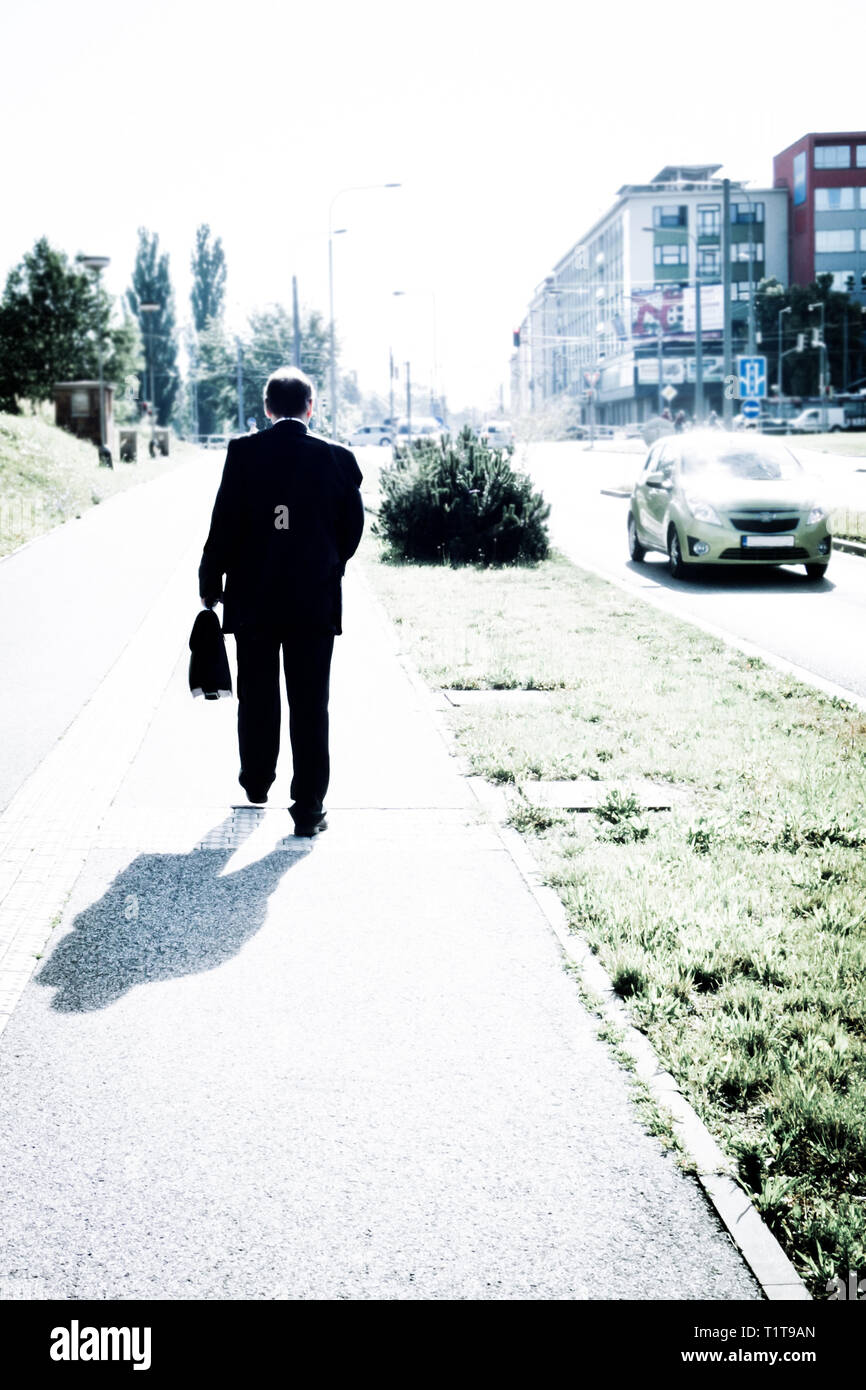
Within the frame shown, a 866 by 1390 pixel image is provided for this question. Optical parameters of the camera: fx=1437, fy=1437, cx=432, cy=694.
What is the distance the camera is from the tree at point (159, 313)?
89.8 meters

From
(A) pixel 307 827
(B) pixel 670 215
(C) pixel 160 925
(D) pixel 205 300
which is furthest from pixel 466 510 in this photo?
(B) pixel 670 215

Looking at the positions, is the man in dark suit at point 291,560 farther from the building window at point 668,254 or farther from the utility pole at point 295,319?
the building window at point 668,254

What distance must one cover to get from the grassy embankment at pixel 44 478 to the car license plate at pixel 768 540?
384 inches

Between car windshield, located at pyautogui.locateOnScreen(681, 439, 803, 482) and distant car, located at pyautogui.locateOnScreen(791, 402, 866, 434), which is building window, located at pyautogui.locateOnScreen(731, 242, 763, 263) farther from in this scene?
car windshield, located at pyautogui.locateOnScreen(681, 439, 803, 482)

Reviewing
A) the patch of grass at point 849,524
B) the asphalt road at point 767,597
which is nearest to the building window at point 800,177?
the asphalt road at point 767,597

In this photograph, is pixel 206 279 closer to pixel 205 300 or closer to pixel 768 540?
pixel 205 300

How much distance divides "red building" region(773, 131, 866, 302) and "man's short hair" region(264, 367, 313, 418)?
10783cm

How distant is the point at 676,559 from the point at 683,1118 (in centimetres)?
1367

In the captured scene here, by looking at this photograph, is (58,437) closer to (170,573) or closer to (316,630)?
(170,573)

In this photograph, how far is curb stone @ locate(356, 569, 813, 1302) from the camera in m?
2.75

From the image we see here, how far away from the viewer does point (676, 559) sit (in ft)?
Result: 54.5

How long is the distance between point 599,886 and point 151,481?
3437 centimetres

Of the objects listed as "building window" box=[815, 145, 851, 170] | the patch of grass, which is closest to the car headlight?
the patch of grass
